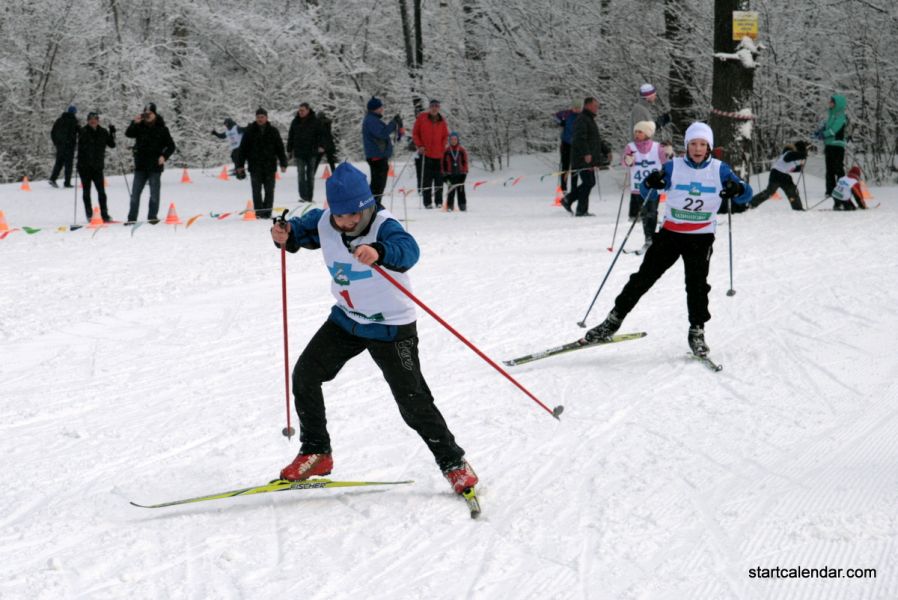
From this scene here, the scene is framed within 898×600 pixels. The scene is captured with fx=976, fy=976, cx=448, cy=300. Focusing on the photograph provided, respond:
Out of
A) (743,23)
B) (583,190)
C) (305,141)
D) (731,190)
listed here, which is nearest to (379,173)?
(305,141)

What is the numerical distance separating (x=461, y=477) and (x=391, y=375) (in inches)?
21.9

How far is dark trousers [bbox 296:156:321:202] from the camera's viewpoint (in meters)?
15.6

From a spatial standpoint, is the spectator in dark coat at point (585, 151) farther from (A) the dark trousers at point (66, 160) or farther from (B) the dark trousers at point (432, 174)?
(A) the dark trousers at point (66, 160)

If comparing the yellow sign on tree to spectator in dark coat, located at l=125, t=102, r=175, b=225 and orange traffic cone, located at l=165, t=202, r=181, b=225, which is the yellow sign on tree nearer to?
spectator in dark coat, located at l=125, t=102, r=175, b=225

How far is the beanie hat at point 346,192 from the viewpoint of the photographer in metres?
3.97

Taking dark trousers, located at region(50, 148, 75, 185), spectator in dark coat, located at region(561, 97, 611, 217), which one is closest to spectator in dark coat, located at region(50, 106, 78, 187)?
dark trousers, located at region(50, 148, 75, 185)

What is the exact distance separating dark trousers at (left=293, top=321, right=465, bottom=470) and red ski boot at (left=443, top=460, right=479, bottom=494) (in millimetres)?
33

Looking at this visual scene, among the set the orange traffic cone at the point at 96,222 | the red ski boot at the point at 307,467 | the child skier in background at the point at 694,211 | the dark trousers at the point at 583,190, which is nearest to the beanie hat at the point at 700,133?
the child skier in background at the point at 694,211

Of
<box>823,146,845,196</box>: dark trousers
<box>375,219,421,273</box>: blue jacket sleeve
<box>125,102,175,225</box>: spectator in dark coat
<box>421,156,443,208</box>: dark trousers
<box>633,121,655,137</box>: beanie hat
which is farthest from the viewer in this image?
<box>421,156,443,208</box>: dark trousers

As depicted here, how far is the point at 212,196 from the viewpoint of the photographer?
719 inches

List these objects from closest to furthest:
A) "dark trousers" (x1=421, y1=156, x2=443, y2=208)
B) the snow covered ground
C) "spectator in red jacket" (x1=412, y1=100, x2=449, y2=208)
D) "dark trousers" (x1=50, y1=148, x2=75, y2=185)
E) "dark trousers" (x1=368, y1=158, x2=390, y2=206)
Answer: the snow covered ground, "dark trousers" (x1=368, y1=158, x2=390, y2=206), "spectator in red jacket" (x1=412, y1=100, x2=449, y2=208), "dark trousers" (x1=421, y1=156, x2=443, y2=208), "dark trousers" (x1=50, y1=148, x2=75, y2=185)

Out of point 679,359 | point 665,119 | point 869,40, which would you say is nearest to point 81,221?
point 665,119

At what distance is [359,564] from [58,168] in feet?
56.6

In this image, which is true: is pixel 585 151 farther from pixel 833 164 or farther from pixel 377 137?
pixel 833 164
